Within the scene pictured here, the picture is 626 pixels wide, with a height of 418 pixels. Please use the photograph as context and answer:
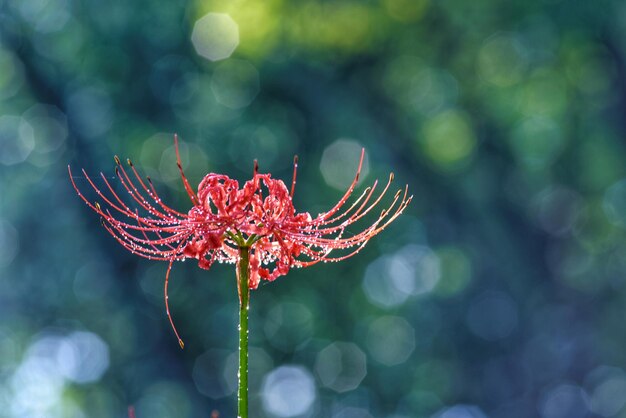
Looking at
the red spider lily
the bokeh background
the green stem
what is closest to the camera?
the green stem

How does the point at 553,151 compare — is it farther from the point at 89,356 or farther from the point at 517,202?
the point at 89,356

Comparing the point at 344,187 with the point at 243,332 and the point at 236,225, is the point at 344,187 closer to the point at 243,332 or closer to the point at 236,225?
the point at 236,225

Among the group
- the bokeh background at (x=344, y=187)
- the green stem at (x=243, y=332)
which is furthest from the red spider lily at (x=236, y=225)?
the bokeh background at (x=344, y=187)

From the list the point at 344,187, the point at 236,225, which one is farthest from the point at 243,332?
the point at 344,187

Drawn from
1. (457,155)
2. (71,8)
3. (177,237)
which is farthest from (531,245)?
(177,237)

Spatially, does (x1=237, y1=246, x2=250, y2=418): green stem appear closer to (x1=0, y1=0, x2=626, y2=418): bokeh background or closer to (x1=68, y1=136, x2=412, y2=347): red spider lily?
(x1=68, y1=136, x2=412, y2=347): red spider lily

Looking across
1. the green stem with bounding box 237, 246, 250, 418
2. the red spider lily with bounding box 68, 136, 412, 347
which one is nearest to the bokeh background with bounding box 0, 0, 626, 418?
the red spider lily with bounding box 68, 136, 412, 347
